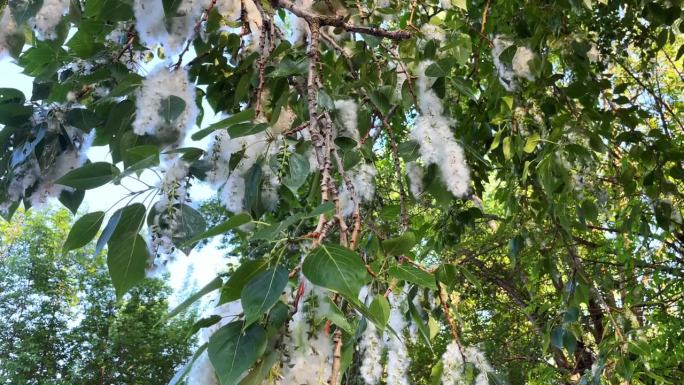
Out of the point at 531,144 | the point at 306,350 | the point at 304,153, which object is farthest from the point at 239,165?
the point at 531,144

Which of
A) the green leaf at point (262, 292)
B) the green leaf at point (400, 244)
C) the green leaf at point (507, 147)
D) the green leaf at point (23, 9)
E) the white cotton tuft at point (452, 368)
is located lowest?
the green leaf at point (262, 292)

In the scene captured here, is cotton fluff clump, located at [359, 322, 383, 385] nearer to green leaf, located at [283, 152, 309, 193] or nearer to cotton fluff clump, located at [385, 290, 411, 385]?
cotton fluff clump, located at [385, 290, 411, 385]

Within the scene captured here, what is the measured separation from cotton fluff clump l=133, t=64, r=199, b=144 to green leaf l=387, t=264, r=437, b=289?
0.35 metres

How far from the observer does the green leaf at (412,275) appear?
44 centimetres

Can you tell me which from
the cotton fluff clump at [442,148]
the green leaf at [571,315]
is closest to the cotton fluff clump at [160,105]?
the cotton fluff clump at [442,148]

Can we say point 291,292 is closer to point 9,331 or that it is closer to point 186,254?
point 186,254

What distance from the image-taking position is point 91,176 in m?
0.50

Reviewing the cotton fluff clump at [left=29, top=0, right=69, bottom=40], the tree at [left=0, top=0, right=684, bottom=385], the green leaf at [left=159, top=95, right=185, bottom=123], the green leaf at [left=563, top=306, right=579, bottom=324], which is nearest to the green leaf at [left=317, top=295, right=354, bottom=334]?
the tree at [left=0, top=0, right=684, bottom=385]

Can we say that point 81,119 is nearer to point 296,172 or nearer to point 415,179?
point 296,172

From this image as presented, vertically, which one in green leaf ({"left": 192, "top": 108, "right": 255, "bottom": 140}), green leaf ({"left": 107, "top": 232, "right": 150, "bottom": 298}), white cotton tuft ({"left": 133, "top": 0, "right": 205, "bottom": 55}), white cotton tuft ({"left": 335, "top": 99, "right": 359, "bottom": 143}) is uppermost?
white cotton tuft ({"left": 133, "top": 0, "right": 205, "bottom": 55})

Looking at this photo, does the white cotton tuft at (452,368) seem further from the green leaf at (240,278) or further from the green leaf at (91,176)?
the green leaf at (91,176)

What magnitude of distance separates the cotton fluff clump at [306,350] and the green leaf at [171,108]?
0.34 metres

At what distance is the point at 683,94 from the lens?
3791 mm

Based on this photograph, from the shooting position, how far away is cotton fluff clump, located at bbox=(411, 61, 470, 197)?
0.73m
